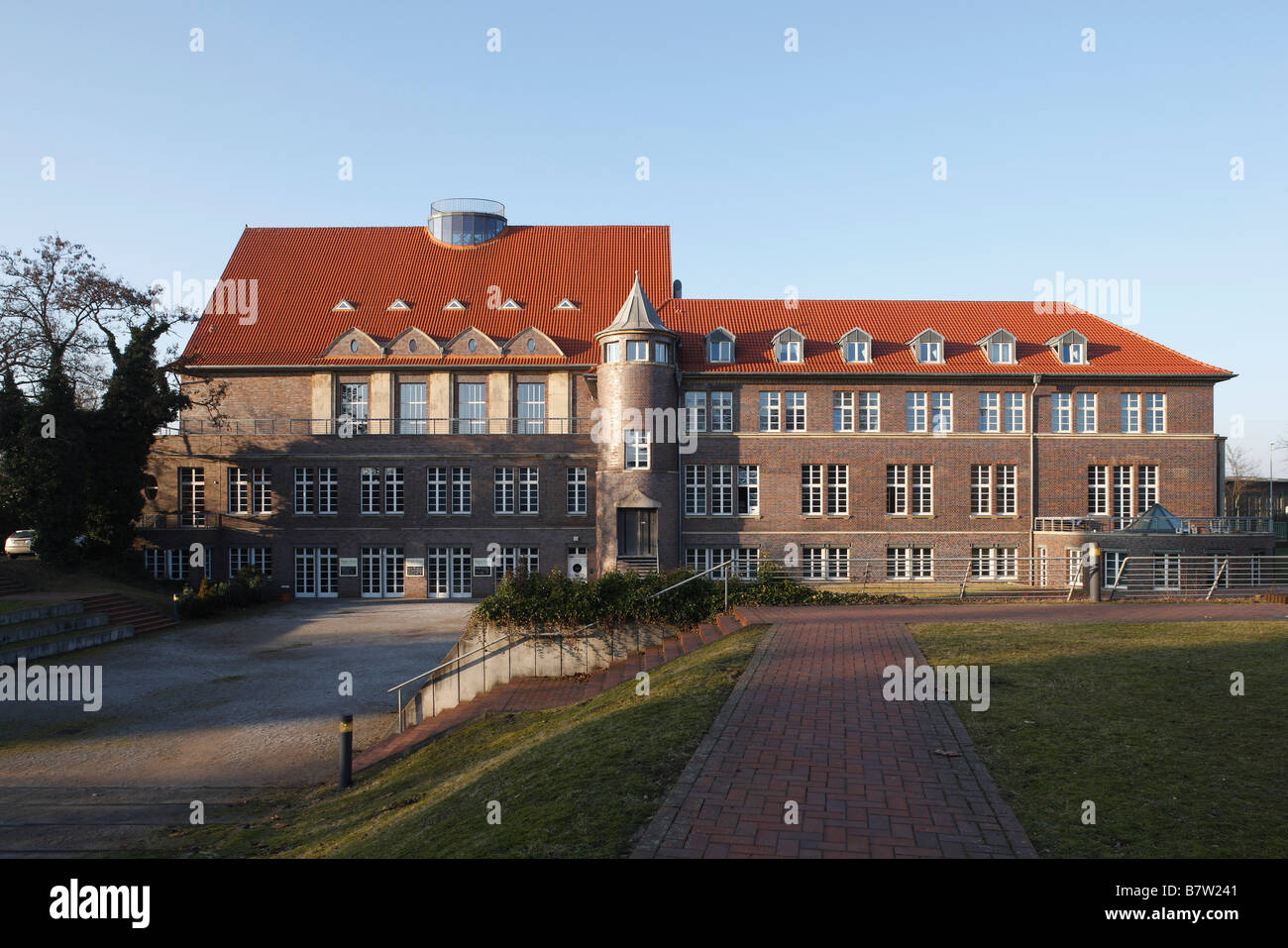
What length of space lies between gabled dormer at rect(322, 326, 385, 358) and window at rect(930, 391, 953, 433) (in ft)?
80.7

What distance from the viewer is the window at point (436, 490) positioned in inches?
1427

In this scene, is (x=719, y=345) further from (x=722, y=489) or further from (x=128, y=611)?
(x=128, y=611)

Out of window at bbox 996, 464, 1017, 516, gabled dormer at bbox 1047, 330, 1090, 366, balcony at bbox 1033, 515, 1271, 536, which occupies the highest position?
gabled dormer at bbox 1047, 330, 1090, 366

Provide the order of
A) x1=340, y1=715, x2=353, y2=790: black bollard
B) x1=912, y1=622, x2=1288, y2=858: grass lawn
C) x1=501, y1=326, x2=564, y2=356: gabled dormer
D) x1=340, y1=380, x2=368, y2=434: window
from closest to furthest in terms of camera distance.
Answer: x1=912, y1=622, x2=1288, y2=858: grass lawn < x1=340, y1=715, x2=353, y2=790: black bollard < x1=501, y1=326, x2=564, y2=356: gabled dormer < x1=340, y1=380, x2=368, y2=434: window

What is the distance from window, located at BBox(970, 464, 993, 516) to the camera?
116 feet

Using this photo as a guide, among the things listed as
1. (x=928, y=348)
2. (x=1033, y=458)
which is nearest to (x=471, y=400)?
(x=928, y=348)

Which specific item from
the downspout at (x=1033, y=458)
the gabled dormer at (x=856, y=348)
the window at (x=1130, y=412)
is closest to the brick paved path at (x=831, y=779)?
the gabled dormer at (x=856, y=348)

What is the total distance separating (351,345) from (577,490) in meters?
12.7

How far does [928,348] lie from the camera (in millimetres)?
35969

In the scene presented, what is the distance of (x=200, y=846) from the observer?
9.91m

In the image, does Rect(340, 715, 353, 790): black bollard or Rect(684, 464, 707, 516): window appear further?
Rect(684, 464, 707, 516): window

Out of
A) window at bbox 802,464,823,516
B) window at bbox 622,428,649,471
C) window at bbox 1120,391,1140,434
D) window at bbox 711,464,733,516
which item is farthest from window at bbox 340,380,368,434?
window at bbox 1120,391,1140,434

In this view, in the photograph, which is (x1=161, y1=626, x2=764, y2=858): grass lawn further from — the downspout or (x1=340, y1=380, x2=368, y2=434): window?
(x1=340, y1=380, x2=368, y2=434): window
